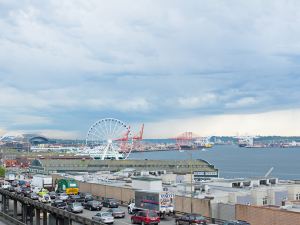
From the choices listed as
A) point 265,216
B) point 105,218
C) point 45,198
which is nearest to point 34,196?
point 45,198

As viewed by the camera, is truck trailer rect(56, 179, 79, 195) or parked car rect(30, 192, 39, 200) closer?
parked car rect(30, 192, 39, 200)

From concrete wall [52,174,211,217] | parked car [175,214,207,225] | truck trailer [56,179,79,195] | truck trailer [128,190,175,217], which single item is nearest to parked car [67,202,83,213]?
truck trailer [128,190,175,217]

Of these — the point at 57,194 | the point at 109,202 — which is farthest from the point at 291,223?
the point at 57,194

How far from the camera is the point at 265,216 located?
4075 cm

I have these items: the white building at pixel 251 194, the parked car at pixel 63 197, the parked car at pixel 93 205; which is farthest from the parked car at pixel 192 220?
the parked car at pixel 63 197

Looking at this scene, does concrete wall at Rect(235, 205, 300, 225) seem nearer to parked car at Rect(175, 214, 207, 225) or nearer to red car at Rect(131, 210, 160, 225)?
parked car at Rect(175, 214, 207, 225)

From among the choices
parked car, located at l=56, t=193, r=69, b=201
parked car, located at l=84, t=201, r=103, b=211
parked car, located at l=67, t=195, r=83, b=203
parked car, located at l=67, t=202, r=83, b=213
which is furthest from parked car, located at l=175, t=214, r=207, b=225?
parked car, located at l=56, t=193, r=69, b=201

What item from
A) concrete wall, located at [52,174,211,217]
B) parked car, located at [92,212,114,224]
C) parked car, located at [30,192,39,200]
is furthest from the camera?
parked car, located at [30,192,39,200]

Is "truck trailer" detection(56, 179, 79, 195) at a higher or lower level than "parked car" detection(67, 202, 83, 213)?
higher

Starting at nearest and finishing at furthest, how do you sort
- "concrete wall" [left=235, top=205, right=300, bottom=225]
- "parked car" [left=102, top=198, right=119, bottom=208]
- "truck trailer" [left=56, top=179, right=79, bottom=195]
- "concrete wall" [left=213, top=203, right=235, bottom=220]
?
"concrete wall" [left=235, top=205, right=300, bottom=225], "concrete wall" [left=213, top=203, right=235, bottom=220], "parked car" [left=102, top=198, right=119, bottom=208], "truck trailer" [left=56, top=179, right=79, bottom=195]

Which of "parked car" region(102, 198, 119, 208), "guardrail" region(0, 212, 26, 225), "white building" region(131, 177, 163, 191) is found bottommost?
"guardrail" region(0, 212, 26, 225)

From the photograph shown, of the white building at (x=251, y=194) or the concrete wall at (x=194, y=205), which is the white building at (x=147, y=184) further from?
the concrete wall at (x=194, y=205)

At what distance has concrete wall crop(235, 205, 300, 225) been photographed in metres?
38.3

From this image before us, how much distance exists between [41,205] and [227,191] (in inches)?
797
